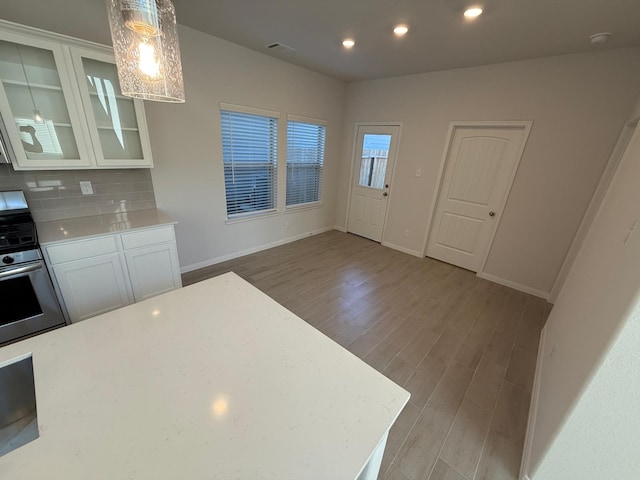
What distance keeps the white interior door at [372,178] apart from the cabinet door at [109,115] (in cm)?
324

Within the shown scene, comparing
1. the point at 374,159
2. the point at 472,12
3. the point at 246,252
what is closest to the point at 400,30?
the point at 472,12

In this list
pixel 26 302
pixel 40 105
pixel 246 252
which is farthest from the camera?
pixel 246 252

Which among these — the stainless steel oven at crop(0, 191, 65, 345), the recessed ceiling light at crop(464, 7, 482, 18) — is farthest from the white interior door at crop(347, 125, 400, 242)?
the stainless steel oven at crop(0, 191, 65, 345)

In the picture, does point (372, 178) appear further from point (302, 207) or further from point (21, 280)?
point (21, 280)

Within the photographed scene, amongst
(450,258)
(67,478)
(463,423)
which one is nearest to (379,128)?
(450,258)

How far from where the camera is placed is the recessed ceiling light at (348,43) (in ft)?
8.45

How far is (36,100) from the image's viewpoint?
183 centimetres

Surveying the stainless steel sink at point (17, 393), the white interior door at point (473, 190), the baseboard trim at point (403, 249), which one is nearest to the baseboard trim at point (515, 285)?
the white interior door at point (473, 190)

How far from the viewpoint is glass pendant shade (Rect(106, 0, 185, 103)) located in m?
0.83

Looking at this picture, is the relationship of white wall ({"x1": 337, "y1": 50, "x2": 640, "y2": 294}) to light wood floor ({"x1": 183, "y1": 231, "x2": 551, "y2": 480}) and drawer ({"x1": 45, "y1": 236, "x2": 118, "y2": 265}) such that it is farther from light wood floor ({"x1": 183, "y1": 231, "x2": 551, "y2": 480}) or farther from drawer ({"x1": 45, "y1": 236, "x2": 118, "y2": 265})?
drawer ({"x1": 45, "y1": 236, "x2": 118, "y2": 265})

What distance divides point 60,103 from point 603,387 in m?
3.70

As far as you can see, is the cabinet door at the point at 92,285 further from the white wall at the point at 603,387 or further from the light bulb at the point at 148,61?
the white wall at the point at 603,387

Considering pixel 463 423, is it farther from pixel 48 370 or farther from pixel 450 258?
pixel 450 258

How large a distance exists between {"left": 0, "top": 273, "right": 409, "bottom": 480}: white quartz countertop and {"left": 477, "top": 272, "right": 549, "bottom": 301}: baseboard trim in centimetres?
333
